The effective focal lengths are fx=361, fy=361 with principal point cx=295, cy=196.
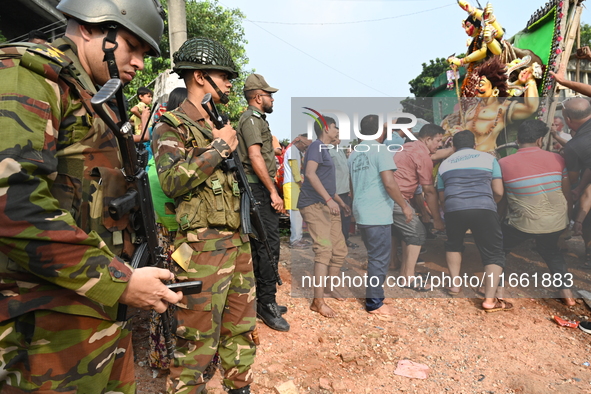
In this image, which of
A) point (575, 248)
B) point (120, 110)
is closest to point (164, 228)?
point (120, 110)

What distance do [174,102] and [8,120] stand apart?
177 cm

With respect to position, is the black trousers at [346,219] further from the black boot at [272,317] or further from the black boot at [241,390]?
the black boot at [241,390]

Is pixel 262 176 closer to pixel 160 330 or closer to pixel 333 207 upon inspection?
pixel 333 207

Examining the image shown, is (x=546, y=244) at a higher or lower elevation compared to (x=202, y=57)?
lower

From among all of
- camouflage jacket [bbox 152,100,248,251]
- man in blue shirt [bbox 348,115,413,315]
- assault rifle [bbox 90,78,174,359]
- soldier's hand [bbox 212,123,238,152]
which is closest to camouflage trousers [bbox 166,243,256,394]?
camouflage jacket [bbox 152,100,248,251]

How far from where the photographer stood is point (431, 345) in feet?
9.43

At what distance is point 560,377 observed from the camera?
2449mm

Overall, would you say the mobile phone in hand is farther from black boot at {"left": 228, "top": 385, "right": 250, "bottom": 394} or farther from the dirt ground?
the dirt ground

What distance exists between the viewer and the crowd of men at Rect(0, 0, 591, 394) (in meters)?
0.95

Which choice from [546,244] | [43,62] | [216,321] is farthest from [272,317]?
[546,244]

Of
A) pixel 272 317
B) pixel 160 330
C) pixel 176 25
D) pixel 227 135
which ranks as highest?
pixel 176 25

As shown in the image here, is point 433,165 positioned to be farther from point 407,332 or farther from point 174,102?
point 174,102

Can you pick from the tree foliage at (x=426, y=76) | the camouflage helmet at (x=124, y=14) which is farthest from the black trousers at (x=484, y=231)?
the tree foliage at (x=426, y=76)

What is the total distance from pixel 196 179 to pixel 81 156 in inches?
26.9
